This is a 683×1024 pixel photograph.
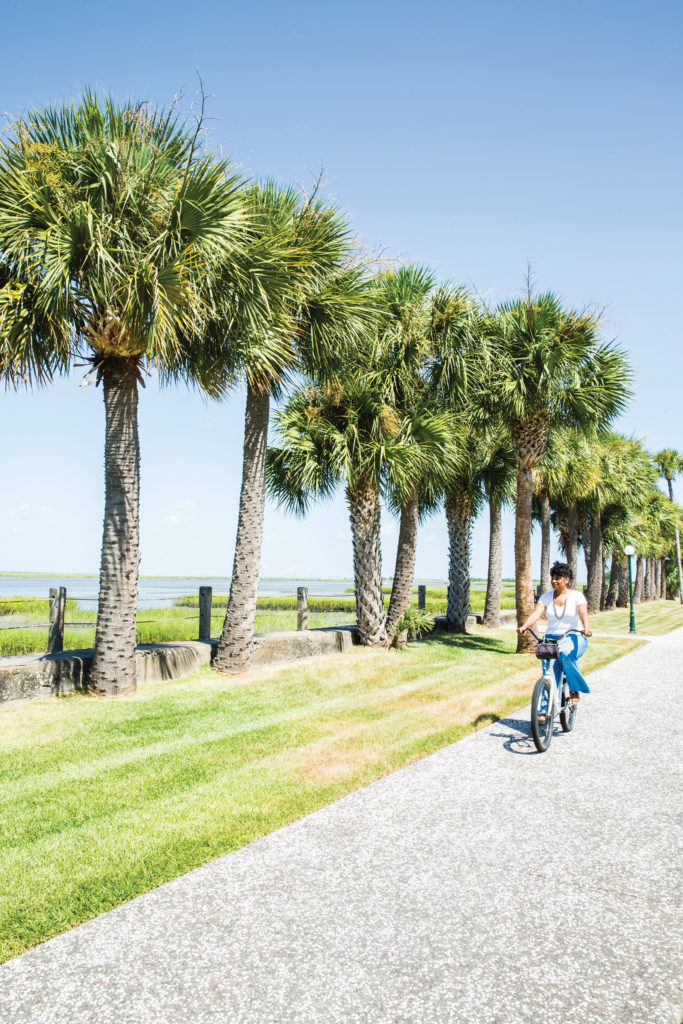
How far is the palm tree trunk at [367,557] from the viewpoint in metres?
15.1

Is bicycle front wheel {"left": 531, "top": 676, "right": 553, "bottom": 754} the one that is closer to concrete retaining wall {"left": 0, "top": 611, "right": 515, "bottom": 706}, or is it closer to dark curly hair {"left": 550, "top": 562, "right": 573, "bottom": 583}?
dark curly hair {"left": 550, "top": 562, "right": 573, "bottom": 583}

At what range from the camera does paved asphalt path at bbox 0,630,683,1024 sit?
110 inches

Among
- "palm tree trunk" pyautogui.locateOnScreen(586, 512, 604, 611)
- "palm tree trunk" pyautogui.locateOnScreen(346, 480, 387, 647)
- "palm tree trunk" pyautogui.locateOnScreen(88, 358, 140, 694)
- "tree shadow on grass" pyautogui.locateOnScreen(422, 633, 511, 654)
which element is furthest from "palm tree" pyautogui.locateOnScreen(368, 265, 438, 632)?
"palm tree trunk" pyautogui.locateOnScreen(586, 512, 604, 611)

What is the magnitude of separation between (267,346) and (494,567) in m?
13.0

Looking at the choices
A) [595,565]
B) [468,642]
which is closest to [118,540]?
[468,642]

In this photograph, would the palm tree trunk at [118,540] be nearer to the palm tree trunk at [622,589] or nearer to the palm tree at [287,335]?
the palm tree at [287,335]

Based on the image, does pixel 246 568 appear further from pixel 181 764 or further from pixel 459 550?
pixel 459 550

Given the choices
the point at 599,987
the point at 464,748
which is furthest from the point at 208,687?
the point at 599,987

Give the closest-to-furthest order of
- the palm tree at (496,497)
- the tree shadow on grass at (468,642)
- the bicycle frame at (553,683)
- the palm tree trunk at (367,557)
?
1. the bicycle frame at (553,683)
2. the palm tree trunk at (367,557)
3. the tree shadow on grass at (468,642)
4. the palm tree at (496,497)

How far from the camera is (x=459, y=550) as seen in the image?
20.0m

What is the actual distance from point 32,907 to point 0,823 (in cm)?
153

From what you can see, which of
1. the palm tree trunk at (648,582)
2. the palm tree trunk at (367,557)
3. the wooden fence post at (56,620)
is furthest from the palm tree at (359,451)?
the palm tree trunk at (648,582)

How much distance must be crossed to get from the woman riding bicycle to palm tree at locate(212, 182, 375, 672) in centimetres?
521

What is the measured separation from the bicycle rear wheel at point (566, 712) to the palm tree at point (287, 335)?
522 centimetres
